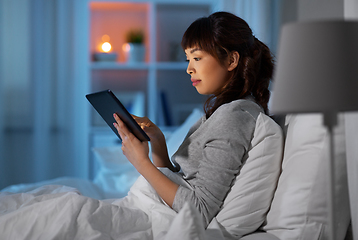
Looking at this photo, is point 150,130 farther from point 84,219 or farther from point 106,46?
point 106,46

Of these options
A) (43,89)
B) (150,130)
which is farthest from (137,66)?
(150,130)

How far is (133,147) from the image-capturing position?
995 millimetres

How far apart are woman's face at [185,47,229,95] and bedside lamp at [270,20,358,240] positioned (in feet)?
1.82

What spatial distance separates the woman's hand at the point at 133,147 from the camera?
38.3 inches

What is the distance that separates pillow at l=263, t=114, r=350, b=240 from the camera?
787 mm

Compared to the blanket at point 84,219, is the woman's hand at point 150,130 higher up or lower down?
higher up

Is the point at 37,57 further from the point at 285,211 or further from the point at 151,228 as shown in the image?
the point at 285,211

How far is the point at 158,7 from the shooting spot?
291 centimetres

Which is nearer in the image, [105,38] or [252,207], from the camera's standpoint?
[252,207]

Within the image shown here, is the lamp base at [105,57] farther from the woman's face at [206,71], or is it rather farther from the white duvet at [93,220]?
the white duvet at [93,220]

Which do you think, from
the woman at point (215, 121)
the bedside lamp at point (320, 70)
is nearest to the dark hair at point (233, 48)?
the woman at point (215, 121)

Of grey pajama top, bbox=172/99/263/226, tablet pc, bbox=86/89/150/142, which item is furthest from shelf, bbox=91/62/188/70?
grey pajama top, bbox=172/99/263/226

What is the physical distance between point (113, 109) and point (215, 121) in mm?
297

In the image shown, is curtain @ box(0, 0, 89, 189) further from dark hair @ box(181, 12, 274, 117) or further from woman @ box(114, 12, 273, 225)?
dark hair @ box(181, 12, 274, 117)
